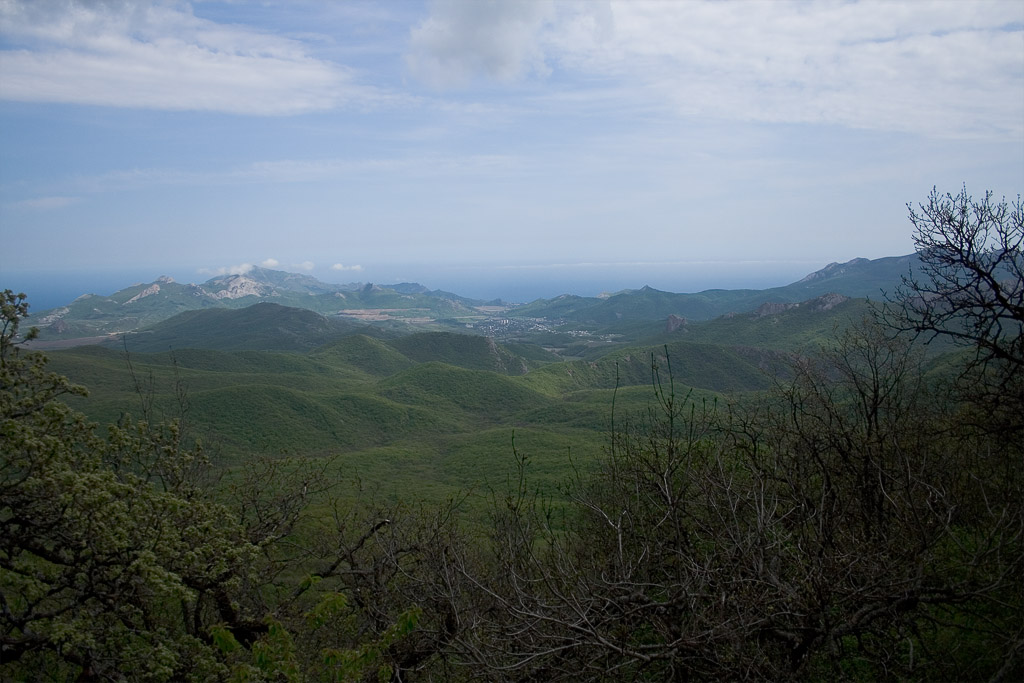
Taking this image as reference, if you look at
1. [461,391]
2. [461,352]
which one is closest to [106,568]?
[461,391]

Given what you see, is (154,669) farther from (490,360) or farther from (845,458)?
(490,360)

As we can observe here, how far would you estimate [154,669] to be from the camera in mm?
8367

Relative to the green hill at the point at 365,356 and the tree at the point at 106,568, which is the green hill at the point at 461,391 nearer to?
the green hill at the point at 365,356

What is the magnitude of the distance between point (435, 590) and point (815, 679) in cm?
630

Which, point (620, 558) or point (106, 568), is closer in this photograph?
point (620, 558)

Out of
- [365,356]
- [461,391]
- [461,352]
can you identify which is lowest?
[461,391]

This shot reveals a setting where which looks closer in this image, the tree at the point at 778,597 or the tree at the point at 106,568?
the tree at the point at 778,597

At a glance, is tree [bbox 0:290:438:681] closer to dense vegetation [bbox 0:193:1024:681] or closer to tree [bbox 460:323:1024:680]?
dense vegetation [bbox 0:193:1024:681]

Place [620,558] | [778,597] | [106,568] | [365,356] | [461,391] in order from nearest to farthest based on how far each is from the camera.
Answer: [778,597] < [620,558] < [106,568] < [461,391] < [365,356]

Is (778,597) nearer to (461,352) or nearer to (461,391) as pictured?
(461,391)

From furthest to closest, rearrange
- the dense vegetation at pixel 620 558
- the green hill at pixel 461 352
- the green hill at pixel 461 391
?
1. the green hill at pixel 461 352
2. the green hill at pixel 461 391
3. the dense vegetation at pixel 620 558

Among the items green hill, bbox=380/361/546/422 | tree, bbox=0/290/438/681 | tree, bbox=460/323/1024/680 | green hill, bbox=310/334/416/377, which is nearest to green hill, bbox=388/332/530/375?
green hill, bbox=310/334/416/377

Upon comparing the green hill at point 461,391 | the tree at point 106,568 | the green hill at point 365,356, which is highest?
the tree at point 106,568

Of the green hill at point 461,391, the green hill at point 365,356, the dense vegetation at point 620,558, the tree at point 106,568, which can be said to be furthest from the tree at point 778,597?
the green hill at point 365,356
